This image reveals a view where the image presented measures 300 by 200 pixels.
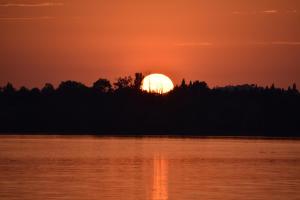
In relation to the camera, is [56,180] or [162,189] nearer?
[162,189]

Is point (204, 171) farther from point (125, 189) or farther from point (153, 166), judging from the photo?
point (125, 189)

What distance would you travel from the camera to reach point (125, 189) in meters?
56.8

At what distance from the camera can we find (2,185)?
58719 millimetres

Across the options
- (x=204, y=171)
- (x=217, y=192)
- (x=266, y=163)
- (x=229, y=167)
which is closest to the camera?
(x=217, y=192)

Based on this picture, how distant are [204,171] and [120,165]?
36.0 feet

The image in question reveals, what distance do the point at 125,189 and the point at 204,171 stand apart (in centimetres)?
1933

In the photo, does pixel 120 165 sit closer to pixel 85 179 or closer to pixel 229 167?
pixel 229 167

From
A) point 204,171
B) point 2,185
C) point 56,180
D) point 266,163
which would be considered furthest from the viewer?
point 266,163

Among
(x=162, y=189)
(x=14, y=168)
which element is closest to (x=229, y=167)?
(x=14, y=168)

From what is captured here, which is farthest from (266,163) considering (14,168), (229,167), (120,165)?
(14,168)

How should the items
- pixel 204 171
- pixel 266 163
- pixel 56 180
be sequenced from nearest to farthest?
pixel 56 180 < pixel 204 171 < pixel 266 163

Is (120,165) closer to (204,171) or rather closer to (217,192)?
(204,171)

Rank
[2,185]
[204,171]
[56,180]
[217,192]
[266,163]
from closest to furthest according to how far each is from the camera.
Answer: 1. [217,192]
2. [2,185]
3. [56,180]
4. [204,171]
5. [266,163]

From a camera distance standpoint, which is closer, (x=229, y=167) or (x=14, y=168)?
(x=14, y=168)
